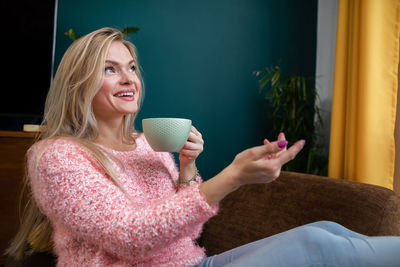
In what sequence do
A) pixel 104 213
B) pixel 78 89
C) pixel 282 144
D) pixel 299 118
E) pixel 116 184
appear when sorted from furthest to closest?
pixel 299 118 < pixel 78 89 < pixel 116 184 < pixel 104 213 < pixel 282 144

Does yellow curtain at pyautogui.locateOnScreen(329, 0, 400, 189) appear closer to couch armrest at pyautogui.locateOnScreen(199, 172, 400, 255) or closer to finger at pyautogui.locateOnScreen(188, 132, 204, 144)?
couch armrest at pyautogui.locateOnScreen(199, 172, 400, 255)

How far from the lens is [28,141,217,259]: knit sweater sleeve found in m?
0.73

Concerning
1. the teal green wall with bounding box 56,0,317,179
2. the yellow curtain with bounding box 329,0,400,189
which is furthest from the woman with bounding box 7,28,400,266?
the teal green wall with bounding box 56,0,317,179

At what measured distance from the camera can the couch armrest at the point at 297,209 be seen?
1.11m

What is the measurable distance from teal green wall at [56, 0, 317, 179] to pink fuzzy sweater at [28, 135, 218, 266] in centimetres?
155

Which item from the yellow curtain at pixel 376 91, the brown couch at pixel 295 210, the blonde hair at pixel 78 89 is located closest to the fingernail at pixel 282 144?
the blonde hair at pixel 78 89

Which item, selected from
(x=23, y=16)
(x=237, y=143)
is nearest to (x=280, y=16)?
(x=237, y=143)

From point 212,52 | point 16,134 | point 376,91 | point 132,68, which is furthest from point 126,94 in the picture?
point 212,52

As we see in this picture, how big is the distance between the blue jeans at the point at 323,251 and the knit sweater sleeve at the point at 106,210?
0.71 feet

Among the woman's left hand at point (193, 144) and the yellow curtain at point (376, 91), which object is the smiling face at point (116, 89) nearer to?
the woman's left hand at point (193, 144)

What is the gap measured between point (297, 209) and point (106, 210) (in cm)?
84

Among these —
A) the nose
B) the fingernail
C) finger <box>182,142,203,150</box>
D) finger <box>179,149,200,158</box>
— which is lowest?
finger <box>179,149,200,158</box>

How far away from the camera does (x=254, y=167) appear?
2.24ft

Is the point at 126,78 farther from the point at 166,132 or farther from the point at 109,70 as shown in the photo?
the point at 166,132
